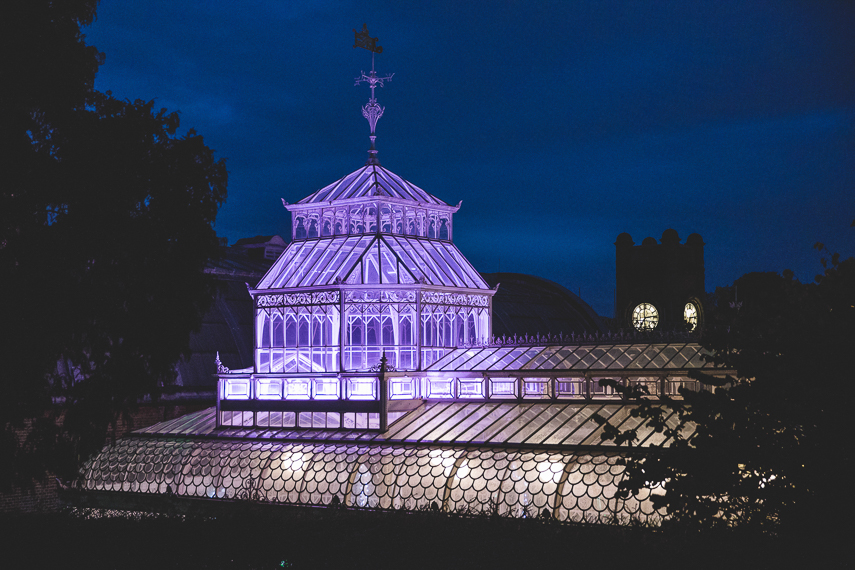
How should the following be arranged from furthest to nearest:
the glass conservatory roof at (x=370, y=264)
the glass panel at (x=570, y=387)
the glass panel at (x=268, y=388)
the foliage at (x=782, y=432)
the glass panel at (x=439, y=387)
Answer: the glass conservatory roof at (x=370, y=264), the glass panel at (x=268, y=388), the glass panel at (x=439, y=387), the glass panel at (x=570, y=387), the foliage at (x=782, y=432)

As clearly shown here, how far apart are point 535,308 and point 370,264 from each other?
22.6 meters

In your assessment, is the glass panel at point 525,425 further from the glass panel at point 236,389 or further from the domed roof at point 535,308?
the domed roof at point 535,308

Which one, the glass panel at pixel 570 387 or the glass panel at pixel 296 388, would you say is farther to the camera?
the glass panel at pixel 296 388

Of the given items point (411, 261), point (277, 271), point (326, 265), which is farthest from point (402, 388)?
point (277, 271)

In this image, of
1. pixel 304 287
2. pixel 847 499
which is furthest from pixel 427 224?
pixel 847 499

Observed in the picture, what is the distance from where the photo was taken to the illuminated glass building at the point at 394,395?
78.8 ft

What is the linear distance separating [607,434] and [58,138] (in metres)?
14.5

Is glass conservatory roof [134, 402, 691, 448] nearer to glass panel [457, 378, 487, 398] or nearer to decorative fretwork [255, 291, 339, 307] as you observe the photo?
glass panel [457, 378, 487, 398]

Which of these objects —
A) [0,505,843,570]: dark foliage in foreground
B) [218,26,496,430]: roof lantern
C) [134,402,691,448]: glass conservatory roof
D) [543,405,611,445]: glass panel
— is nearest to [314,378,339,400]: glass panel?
[218,26,496,430]: roof lantern

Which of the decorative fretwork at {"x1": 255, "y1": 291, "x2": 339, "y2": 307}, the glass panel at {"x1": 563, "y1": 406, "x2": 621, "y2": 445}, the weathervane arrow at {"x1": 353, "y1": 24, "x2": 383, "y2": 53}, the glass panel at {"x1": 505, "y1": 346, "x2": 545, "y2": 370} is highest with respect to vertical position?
the weathervane arrow at {"x1": 353, "y1": 24, "x2": 383, "y2": 53}

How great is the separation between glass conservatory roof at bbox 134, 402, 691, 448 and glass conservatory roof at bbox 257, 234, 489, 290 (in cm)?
436

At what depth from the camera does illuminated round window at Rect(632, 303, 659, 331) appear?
6525 centimetres

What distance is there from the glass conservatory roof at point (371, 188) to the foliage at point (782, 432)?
19448mm

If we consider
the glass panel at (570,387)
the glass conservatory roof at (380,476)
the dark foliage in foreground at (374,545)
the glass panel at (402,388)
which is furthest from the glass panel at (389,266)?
the dark foliage in foreground at (374,545)
